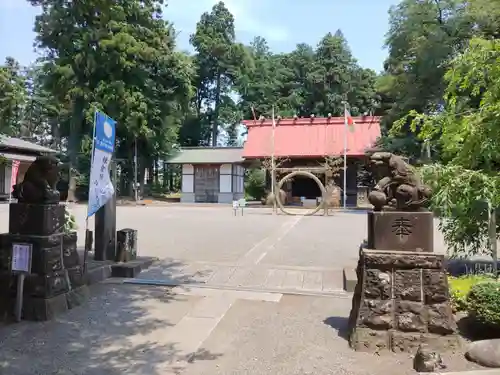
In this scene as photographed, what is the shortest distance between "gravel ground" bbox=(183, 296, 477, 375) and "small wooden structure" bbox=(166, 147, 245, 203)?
26.1m

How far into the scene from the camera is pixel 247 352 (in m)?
4.31

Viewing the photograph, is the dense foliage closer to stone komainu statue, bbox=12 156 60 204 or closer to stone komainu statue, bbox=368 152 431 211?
stone komainu statue, bbox=12 156 60 204

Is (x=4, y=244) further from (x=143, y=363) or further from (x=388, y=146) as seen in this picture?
(x=388, y=146)

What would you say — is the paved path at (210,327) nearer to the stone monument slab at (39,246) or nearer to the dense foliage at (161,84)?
the stone monument slab at (39,246)

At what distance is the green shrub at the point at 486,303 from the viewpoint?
166 inches

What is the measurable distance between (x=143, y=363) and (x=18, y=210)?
2.63 m

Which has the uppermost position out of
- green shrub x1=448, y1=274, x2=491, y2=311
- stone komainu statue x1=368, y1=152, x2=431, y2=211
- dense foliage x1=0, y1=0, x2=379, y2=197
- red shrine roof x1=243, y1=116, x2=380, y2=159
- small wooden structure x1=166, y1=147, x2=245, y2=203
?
dense foliage x1=0, y1=0, x2=379, y2=197

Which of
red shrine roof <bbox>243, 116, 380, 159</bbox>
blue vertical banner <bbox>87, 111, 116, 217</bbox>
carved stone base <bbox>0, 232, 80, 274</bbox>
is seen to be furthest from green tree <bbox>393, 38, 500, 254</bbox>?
red shrine roof <bbox>243, 116, 380, 159</bbox>

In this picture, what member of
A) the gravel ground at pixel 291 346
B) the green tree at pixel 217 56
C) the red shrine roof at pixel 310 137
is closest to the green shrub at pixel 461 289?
the gravel ground at pixel 291 346

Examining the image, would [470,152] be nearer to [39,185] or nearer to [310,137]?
[39,185]

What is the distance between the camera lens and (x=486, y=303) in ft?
14.1

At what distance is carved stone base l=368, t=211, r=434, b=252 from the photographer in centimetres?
437

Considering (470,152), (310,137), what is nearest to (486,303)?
(470,152)

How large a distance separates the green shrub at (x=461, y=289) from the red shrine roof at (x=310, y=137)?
20872mm
